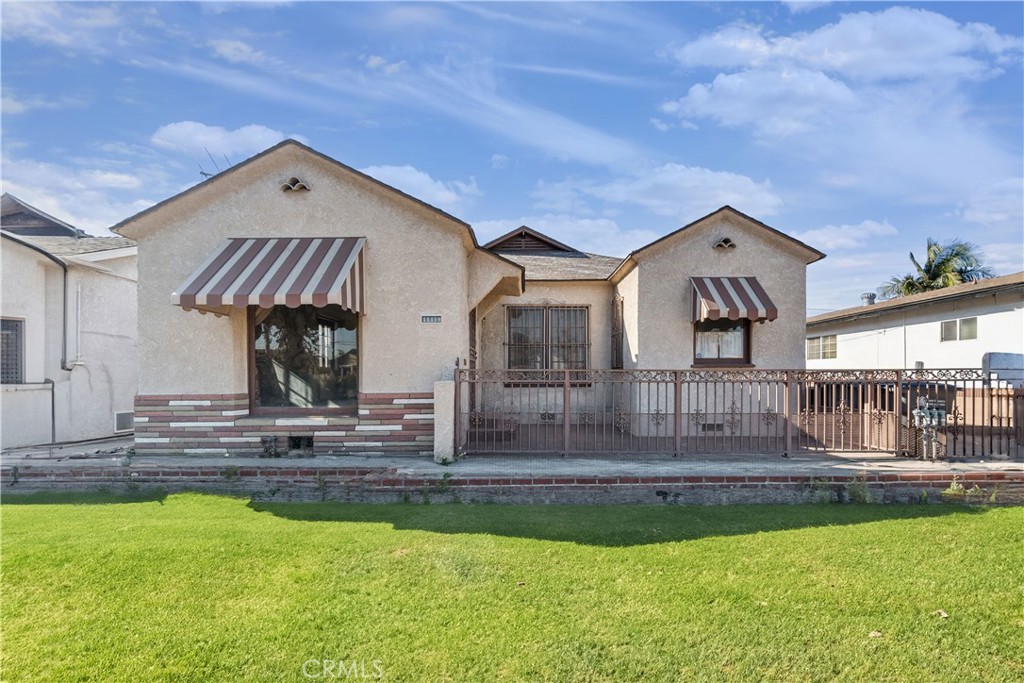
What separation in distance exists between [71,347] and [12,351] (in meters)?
1.11

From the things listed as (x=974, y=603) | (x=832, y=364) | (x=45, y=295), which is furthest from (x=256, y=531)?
(x=832, y=364)

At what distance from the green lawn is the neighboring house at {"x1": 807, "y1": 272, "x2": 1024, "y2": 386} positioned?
37.9 feet

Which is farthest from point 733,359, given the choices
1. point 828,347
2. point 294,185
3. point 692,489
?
point 828,347

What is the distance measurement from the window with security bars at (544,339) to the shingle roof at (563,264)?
942mm

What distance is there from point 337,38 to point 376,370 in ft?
22.4

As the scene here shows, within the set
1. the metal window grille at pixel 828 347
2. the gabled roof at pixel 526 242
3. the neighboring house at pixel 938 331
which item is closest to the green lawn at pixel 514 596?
the neighboring house at pixel 938 331

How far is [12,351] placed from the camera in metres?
12.3

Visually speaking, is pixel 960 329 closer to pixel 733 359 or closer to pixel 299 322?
pixel 733 359

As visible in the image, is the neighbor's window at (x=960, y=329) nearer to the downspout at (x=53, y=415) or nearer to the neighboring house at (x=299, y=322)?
the neighboring house at (x=299, y=322)

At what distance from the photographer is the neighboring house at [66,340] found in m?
12.2

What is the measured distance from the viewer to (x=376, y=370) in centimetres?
1070

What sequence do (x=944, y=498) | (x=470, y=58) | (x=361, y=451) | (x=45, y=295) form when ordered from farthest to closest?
(x=45, y=295) < (x=470, y=58) < (x=361, y=451) < (x=944, y=498)

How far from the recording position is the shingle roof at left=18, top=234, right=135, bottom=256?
45.3 ft

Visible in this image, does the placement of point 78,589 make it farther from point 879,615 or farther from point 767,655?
point 879,615
